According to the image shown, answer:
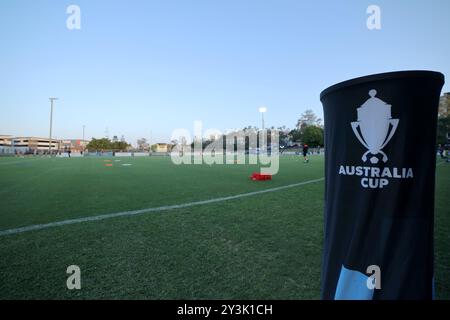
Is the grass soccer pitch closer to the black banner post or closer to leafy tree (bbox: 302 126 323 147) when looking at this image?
the black banner post

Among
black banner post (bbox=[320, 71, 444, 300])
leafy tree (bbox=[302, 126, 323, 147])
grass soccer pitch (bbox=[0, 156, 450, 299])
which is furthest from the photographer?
leafy tree (bbox=[302, 126, 323, 147])

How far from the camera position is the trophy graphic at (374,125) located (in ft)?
3.59

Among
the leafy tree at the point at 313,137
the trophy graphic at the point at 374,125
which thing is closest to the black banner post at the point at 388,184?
the trophy graphic at the point at 374,125

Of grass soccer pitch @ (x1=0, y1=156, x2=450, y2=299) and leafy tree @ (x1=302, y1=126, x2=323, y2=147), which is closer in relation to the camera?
grass soccer pitch @ (x1=0, y1=156, x2=450, y2=299)

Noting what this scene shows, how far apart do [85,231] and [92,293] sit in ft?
6.50

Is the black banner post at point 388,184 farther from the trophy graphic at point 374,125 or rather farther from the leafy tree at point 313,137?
the leafy tree at point 313,137

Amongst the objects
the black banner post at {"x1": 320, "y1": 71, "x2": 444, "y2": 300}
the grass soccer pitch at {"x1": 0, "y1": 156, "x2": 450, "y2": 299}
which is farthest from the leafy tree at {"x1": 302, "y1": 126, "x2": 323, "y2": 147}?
the black banner post at {"x1": 320, "y1": 71, "x2": 444, "y2": 300}

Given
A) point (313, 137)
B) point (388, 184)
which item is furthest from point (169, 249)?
point (313, 137)

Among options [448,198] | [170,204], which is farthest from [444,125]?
[170,204]

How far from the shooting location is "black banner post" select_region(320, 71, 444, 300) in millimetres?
1061

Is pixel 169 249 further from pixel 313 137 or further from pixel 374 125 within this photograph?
pixel 313 137

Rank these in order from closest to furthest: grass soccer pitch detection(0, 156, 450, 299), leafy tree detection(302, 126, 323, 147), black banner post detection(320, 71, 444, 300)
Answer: black banner post detection(320, 71, 444, 300)
grass soccer pitch detection(0, 156, 450, 299)
leafy tree detection(302, 126, 323, 147)

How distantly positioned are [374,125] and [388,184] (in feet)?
0.89
